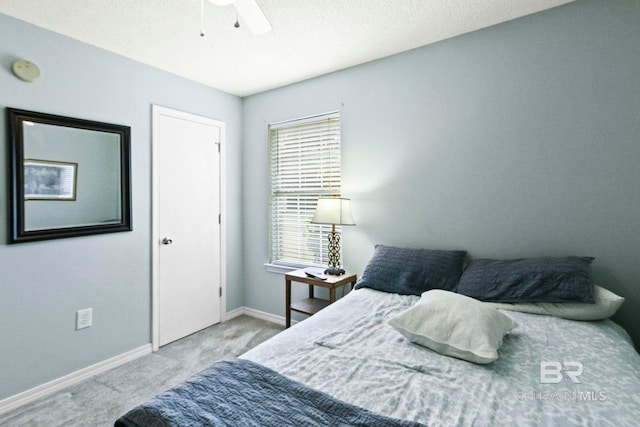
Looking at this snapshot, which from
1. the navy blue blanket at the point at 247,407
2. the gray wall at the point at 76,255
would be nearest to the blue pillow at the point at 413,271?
the navy blue blanket at the point at 247,407

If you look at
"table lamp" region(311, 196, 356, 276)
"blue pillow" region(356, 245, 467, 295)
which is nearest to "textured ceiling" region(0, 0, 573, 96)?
"table lamp" region(311, 196, 356, 276)

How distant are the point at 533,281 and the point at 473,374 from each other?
93 cm

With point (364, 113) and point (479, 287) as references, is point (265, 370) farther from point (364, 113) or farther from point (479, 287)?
point (364, 113)

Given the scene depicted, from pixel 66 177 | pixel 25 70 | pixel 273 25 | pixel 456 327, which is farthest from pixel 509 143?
pixel 25 70

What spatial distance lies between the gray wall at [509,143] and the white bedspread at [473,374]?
0.63 meters

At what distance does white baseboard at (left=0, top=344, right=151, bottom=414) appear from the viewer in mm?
2035

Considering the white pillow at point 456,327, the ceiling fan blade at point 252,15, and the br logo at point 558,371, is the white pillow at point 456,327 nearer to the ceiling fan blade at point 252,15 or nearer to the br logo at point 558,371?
the br logo at point 558,371

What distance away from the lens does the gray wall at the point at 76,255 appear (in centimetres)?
206

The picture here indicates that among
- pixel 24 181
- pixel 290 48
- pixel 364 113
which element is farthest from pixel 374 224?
pixel 24 181

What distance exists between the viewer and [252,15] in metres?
1.68

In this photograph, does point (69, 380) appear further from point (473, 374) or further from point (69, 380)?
point (473, 374)

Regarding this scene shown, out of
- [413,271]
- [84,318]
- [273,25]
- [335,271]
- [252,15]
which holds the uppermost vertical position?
[273,25]

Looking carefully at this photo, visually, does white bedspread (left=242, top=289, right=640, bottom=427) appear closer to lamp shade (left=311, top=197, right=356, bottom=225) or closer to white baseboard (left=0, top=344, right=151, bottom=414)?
lamp shade (left=311, top=197, right=356, bottom=225)

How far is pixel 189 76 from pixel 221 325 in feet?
8.46
